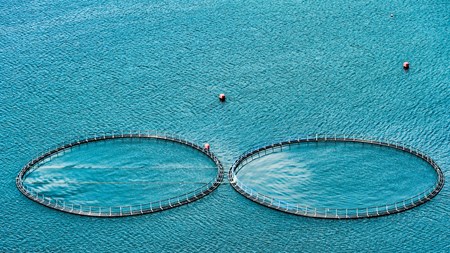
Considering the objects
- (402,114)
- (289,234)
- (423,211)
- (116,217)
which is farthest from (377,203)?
(116,217)

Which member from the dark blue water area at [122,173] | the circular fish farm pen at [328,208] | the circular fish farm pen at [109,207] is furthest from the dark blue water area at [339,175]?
the dark blue water area at [122,173]

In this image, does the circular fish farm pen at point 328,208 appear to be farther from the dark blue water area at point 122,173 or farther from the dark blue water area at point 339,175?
the dark blue water area at point 122,173

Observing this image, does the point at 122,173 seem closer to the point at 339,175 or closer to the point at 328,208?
the point at 328,208

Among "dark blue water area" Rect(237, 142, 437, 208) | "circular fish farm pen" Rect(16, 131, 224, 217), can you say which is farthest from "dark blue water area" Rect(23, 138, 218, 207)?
"dark blue water area" Rect(237, 142, 437, 208)

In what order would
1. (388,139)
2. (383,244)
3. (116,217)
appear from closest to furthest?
(383,244) < (116,217) < (388,139)

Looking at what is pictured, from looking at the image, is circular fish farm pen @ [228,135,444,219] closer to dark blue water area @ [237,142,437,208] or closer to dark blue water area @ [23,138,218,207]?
dark blue water area @ [237,142,437,208]

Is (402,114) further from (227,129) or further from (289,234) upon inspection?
(289,234)
